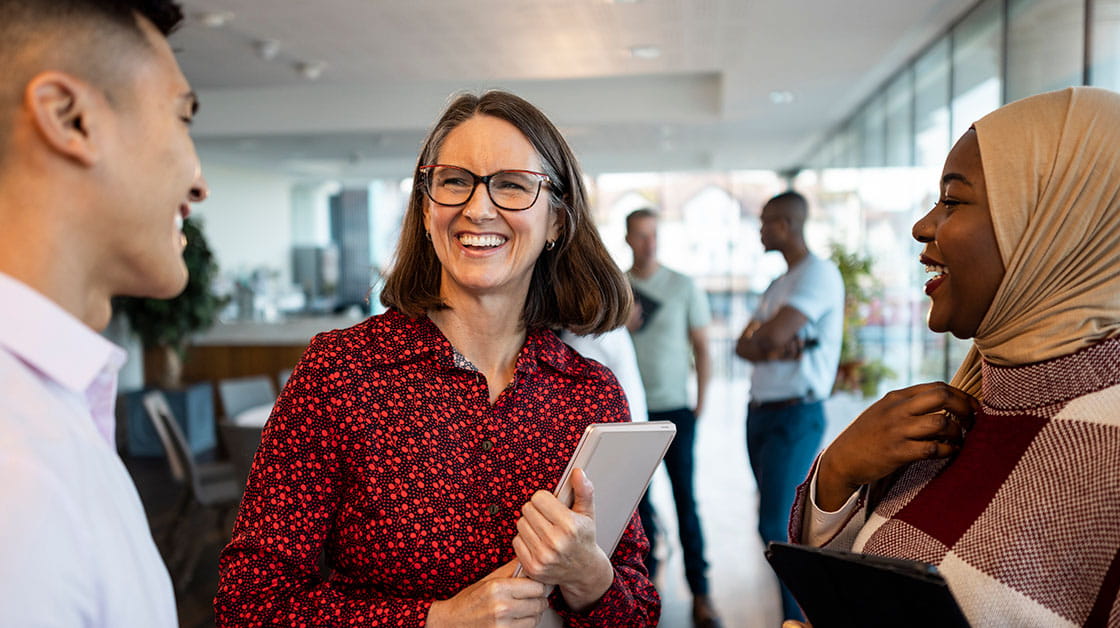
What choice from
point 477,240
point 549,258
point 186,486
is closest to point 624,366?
point 549,258

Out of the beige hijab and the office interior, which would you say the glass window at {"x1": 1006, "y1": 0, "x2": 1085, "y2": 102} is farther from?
the beige hijab

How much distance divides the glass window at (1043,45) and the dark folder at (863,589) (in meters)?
2.99

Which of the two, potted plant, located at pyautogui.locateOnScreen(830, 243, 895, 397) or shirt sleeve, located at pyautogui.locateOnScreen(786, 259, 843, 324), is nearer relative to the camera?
shirt sleeve, located at pyautogui.locateOnScreen(786, 259, 843, 324)

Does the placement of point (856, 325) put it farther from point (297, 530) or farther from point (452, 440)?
point (297, 530)

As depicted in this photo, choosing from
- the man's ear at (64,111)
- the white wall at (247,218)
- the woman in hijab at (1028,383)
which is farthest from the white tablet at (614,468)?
the white wall at (247,218)

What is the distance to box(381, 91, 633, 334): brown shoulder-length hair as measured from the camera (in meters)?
1.56

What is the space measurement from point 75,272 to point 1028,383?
103 centimetres

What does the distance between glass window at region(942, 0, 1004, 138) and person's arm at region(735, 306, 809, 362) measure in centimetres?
133

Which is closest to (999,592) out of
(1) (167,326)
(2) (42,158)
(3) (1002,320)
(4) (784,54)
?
(3) (1002,320)

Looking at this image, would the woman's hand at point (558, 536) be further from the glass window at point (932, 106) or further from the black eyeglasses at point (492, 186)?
the glass window at point (932, 106)

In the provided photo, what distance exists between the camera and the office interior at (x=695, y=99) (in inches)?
179

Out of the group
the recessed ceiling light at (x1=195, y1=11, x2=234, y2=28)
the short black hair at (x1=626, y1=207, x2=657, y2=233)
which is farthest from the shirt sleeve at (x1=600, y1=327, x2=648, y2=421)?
the recessed ceiling light at (x1=195, y1=11, x2=234, y2=28)

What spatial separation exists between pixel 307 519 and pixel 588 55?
520 cm

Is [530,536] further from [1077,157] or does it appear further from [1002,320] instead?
[1077,157]
